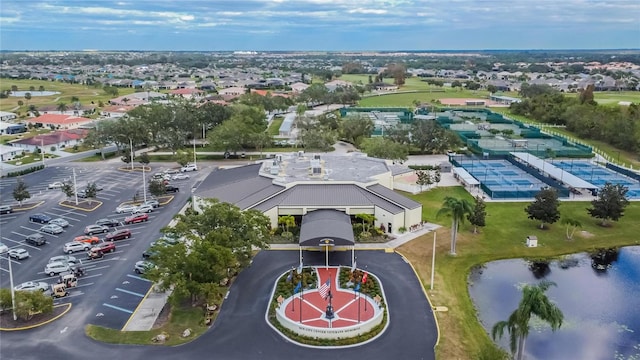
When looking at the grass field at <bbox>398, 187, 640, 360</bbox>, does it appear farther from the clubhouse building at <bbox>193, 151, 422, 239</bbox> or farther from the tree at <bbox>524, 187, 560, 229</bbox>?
the clubhouse building at <bbox>193, 151, 422, 239</bbox>

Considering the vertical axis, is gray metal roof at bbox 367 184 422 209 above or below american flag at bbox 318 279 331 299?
above

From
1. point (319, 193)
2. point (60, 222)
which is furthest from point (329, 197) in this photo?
point (60, 222)

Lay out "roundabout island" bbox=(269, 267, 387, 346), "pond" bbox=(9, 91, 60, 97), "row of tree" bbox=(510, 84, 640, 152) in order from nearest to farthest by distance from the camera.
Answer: "roundabout island" bbox=(269, 267, 387, 346) → "row of tree" bbox=(510, 84, 640, 152) → "pond" bbox=(9, 91, 60, 97)

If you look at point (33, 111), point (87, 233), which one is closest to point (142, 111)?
point (87, 233)

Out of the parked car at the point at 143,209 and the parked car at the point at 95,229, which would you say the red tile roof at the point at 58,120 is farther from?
the parked car at the point at 95,229

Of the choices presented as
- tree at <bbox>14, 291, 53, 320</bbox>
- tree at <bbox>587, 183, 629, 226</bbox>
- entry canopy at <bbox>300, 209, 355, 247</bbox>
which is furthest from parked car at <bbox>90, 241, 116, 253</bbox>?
tree at <bbox>587, 183, 629, 226</bbox>

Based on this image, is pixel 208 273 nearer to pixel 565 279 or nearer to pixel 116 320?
pixel 116 320
